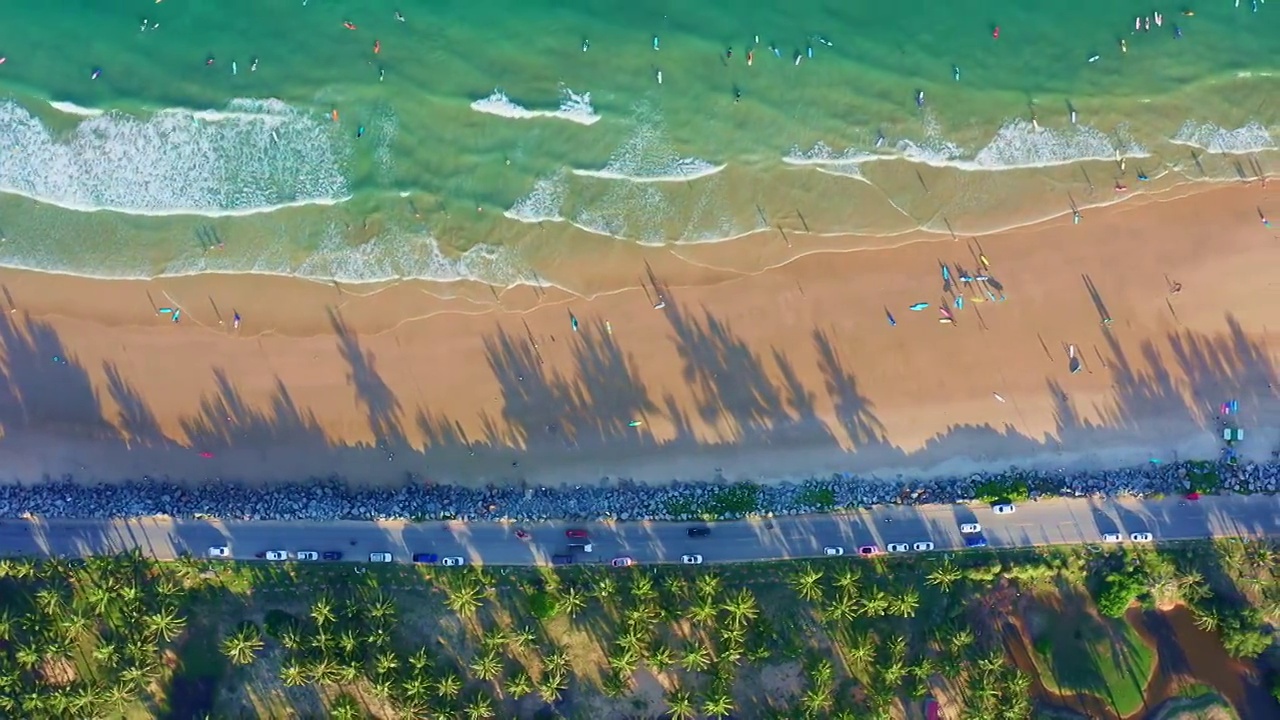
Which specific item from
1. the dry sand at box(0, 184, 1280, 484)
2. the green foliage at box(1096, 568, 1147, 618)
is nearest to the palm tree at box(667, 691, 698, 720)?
the dry sand at box(0, 184, 1280, 484)

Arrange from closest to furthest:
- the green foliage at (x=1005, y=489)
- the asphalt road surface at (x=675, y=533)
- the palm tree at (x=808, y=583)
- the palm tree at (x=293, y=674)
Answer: the palm tree at (x=293, y=674)
the palm tree at (x=808, y=583)
the green foliage at (x=1005, y=489)
the asphalt road surface at (x=675, y=533)

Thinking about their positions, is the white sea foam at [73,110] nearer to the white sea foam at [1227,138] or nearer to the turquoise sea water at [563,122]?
the turquoise sea water at [563,122]

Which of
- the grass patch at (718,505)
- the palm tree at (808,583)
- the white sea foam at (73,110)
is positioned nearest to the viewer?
the palm tree at (808,583)

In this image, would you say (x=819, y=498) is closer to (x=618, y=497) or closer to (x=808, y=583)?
(x=808, y=583)

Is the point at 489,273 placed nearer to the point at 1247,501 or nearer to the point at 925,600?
the point at 925,600

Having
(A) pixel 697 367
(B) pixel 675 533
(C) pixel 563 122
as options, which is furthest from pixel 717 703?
(C) pixel 563 122

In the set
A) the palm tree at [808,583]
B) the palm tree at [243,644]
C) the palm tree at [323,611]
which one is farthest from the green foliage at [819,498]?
the palm tree at [243,644]

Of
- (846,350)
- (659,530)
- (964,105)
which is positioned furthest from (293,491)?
(964,105)
